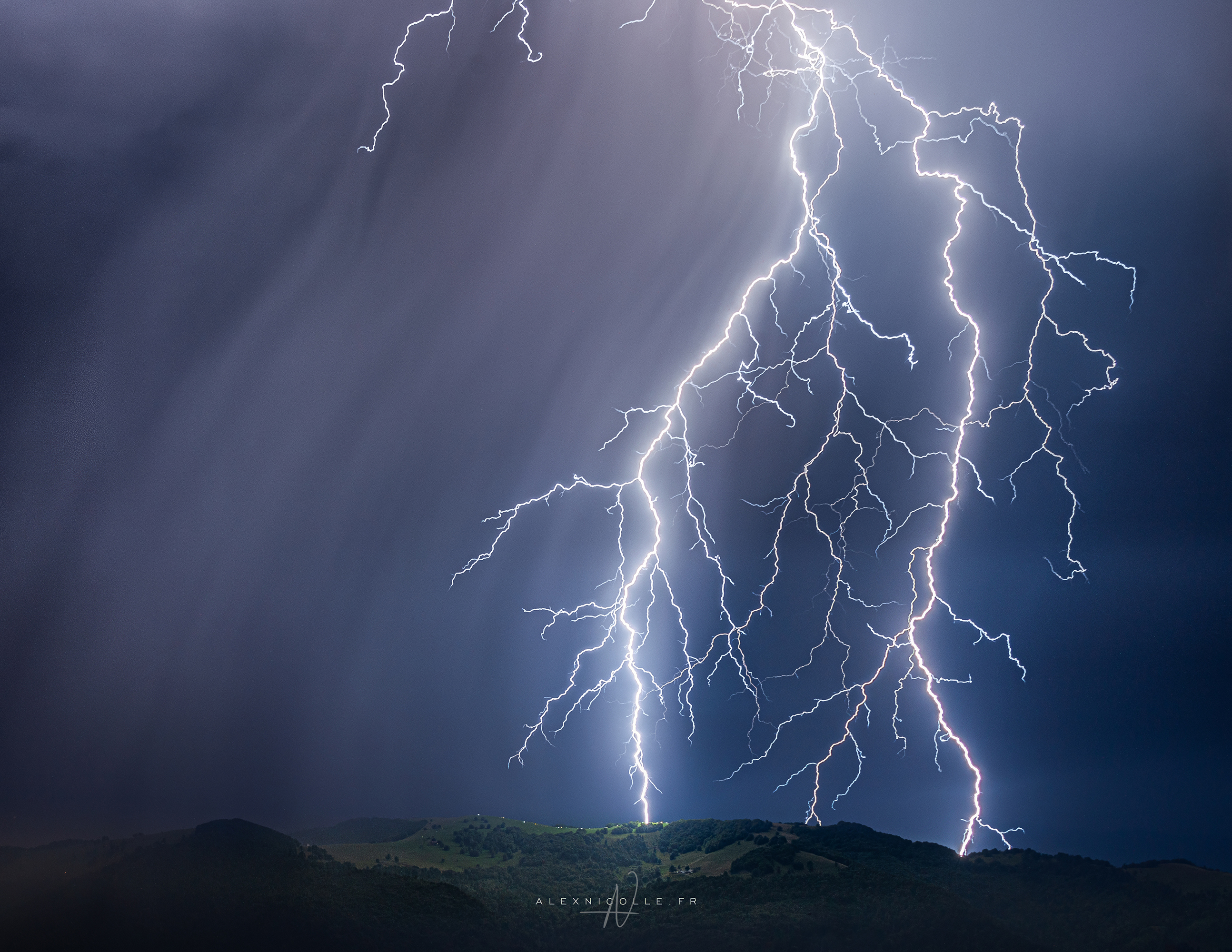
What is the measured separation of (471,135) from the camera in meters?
9.34

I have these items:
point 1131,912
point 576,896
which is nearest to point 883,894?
point 1131,912

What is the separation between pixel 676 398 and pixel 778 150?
3.21 metres

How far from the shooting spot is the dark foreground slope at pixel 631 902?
19.2 feet

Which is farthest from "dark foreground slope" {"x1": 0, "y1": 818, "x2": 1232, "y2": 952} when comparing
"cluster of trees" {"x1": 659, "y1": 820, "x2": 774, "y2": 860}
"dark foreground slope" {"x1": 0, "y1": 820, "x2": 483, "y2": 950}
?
"cluster of trees" {"x1": 659, "y1": 820, "x2": 774, "y2": 860}
